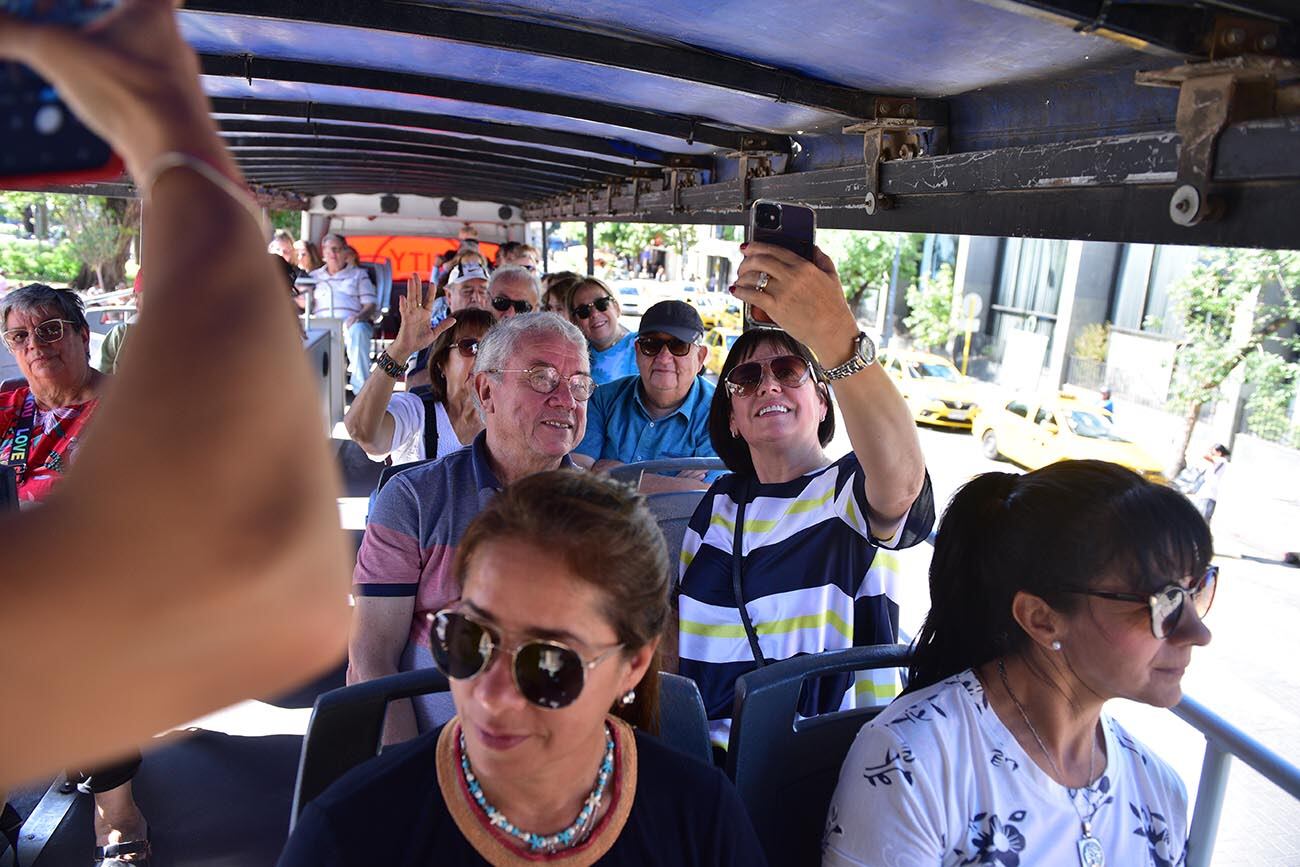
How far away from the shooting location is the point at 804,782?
2.12 metres

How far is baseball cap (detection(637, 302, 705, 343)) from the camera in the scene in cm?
416

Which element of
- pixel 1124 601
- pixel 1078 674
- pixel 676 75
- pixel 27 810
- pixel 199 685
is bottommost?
pixel 27 810

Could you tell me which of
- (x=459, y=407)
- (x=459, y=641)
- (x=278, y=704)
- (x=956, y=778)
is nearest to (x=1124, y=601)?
(x=956, y=778)

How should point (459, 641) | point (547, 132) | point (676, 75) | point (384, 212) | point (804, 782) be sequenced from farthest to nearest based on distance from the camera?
point (384, 212) → point (547, 132) → point (676, 75) → point (804, 782) → point (459, 641)

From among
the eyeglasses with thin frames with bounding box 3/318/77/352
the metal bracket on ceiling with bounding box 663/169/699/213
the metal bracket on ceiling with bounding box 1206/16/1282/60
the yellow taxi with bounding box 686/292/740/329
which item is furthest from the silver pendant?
the yellow taxi with bounding box 686/292/740/329

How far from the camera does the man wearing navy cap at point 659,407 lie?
13.7 ft

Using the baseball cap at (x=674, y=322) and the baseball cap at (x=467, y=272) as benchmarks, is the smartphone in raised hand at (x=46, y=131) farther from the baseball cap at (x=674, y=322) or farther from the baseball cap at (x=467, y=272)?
the baseball cap at (x=467, y=272)

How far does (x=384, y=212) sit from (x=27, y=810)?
1077 cm

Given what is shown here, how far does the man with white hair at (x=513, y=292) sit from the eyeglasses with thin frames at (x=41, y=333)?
2179 mm

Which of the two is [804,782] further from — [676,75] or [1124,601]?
[676,75]

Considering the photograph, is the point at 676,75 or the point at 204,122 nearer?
the point at 204,122

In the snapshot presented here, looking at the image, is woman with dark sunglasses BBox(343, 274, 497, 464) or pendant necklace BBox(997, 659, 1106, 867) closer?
pendant necklace BBox(997, 659, 1106, 867)

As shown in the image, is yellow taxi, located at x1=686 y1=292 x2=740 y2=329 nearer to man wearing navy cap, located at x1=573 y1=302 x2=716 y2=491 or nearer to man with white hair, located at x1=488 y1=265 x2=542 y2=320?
man with white hair, located at x1=488 y1=265 x2=542 y2=320

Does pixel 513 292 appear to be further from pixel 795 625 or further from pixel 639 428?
pixel 795 625
